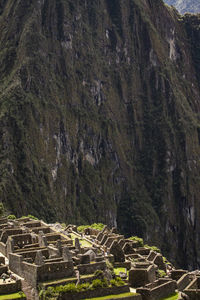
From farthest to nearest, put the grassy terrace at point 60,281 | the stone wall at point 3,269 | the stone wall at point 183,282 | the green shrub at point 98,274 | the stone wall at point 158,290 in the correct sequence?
the stone wall at point 183,282 → the stone wall at point 3,269 → the stone wall at point 158,290 → the green shrub at point 98,274 → the grassy terrace at point 60,281

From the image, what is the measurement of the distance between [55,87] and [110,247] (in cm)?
14153

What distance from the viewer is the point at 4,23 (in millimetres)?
194000

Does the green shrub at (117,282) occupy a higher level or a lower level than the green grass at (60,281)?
lower

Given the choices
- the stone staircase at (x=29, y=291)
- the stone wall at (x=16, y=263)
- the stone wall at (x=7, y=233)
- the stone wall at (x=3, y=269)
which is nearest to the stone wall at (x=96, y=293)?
the stone staircase at (x=29, y=291)

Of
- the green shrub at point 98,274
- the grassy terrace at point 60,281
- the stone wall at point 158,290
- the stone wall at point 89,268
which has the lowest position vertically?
the stone wall at point 158,290

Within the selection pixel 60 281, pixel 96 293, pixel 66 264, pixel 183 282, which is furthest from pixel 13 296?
pixel 183 282

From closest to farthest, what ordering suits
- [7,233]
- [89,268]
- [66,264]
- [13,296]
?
[13,296] → [66,264] → [89,268] → [7,233]

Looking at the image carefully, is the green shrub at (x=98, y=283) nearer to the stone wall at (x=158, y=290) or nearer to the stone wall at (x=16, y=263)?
the stone wall at (x=158, y=290)

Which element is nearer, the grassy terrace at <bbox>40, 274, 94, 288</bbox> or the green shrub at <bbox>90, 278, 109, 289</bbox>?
the grassy terrace at <bbox>40, 274, 94, 288</bbox>

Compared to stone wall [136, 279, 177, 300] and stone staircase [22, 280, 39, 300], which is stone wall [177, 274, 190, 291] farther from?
stone staircase [22, 280, 39, 300]

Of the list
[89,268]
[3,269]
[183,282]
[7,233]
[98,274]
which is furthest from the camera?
[7,233]

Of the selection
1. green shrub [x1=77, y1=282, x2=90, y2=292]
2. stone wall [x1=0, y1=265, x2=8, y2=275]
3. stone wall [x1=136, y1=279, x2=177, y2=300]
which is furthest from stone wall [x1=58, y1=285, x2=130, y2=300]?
stone wall [x1=0, y1=265, x2=8, y2=275]

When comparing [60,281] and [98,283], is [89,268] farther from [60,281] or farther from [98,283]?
[60,281]

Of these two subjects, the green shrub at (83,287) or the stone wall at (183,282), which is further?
the stone wall at (183,282)
